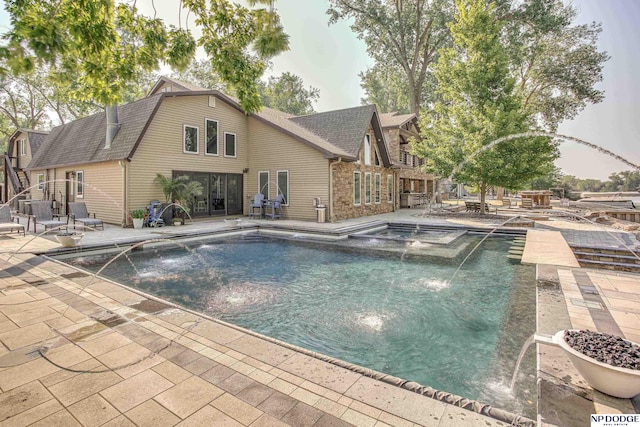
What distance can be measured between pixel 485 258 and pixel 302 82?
32.7 m

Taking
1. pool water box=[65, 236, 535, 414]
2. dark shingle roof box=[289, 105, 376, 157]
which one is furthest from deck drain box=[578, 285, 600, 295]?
dark shingle roof box=[289, 105, 376, 157]

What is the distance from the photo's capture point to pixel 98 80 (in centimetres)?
525

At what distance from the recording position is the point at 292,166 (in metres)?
13.9

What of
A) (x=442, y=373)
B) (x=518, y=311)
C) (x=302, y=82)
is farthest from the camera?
(x=302, y=82)

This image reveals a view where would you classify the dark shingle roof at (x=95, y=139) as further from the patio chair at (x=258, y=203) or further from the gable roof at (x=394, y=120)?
the gable roof at (x=394, y=120)

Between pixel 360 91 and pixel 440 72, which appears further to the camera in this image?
pixel 360 91

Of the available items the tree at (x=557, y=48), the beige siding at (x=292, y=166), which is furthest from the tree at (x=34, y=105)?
the tree at (x=557, y=48)

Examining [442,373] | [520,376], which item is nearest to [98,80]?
[442,373]

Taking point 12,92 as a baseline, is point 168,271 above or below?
below

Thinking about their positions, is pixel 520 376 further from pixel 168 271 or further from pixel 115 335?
pixel 168 271

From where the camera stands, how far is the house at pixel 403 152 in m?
20.5

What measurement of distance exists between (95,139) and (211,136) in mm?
4545

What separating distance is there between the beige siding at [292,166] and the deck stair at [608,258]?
27.1 ft

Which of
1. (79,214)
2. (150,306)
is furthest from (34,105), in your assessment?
(150,306)
